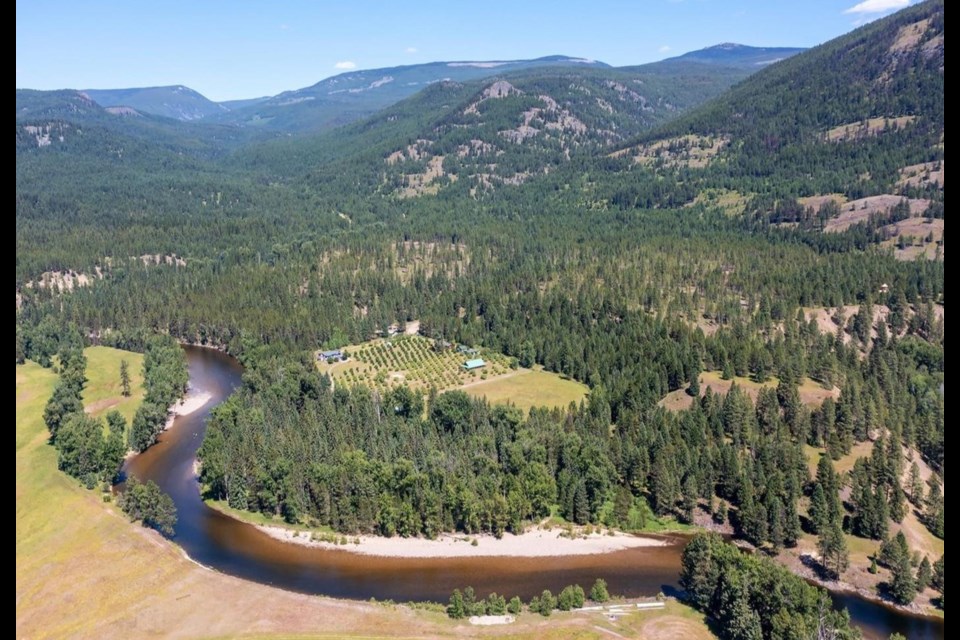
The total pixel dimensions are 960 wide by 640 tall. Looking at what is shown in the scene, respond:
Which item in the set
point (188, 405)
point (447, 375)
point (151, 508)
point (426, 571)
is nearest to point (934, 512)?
point (426, 571)

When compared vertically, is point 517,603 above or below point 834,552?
below

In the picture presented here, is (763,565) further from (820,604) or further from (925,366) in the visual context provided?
(925,366)

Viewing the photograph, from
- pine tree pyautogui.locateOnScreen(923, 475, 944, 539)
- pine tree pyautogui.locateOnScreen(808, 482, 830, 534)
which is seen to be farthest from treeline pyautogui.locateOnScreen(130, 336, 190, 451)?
pine tree pyautogui.locateOnScreen(923, 475, 944, 539)

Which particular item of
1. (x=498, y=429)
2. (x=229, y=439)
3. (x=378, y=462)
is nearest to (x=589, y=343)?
(x=498, y=429)

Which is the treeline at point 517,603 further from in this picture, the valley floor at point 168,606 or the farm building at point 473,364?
the farm building at point 473,364

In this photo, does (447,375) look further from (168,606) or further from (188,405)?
(168,606)

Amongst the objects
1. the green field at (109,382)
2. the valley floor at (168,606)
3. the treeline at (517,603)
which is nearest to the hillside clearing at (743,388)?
the treeline at (517,603)
